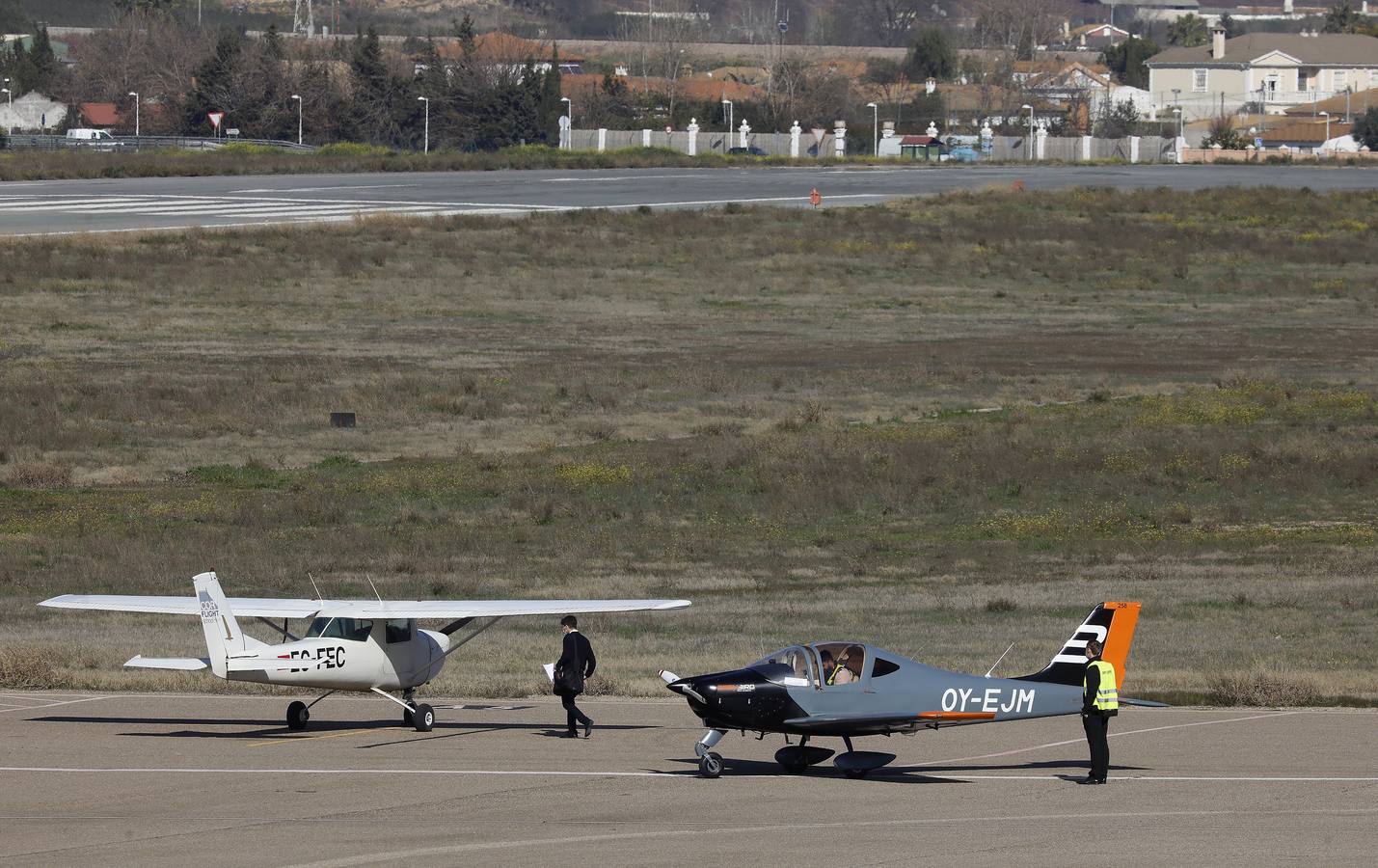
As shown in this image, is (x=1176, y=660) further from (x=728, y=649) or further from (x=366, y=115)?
(x=366, y=115)

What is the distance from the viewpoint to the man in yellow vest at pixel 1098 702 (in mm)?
16953

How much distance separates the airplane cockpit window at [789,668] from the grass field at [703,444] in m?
6.35

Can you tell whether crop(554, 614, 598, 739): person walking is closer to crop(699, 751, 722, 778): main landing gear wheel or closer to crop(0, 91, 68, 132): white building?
crop(699, 751, 722, 778): main landing gear wheel

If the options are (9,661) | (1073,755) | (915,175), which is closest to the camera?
(1073,755)

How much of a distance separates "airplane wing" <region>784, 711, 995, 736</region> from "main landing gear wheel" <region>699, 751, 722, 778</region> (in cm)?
98

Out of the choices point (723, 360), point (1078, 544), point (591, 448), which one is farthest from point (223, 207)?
point (1078, 544)

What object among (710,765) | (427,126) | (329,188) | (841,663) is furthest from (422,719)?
(427,126)

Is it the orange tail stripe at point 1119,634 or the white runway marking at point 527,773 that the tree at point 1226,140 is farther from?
the white runway marking at point 527,773

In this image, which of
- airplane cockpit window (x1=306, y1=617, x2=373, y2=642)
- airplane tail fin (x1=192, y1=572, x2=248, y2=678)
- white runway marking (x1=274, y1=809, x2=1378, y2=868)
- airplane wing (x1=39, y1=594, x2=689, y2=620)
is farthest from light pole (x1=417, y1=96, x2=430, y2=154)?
white runway marking (x1=274, y1=809, x2=1378, y2=868)

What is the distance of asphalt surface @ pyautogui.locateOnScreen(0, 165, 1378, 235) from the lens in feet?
275

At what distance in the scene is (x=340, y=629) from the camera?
64.7 feet

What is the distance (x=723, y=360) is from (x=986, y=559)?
23.7 m

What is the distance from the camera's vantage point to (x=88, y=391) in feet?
155

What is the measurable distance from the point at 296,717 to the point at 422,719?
4.84 feet
